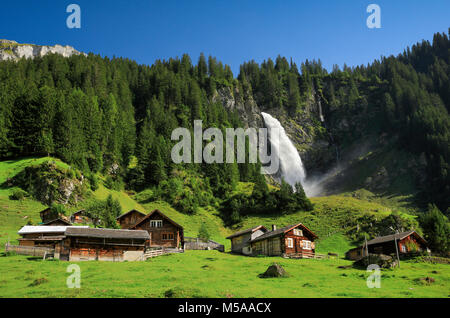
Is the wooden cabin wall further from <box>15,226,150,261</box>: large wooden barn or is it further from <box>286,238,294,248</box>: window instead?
<box>286,238,294,248</box>: window

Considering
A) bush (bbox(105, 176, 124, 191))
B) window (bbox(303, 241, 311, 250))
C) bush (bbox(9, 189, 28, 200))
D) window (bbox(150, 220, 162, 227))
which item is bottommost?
window (bbox(303, 241, 311, 250))

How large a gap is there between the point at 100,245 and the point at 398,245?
42155mm

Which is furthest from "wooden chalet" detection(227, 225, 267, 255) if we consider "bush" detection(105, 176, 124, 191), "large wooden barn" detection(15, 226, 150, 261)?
"bush" detection(105, 176, 124, 191)

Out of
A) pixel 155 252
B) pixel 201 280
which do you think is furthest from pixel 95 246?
pixel 201 280

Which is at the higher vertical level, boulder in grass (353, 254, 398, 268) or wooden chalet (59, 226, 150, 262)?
wooden chalet (59, 226, 150, 262)

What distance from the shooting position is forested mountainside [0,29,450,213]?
88688 mm

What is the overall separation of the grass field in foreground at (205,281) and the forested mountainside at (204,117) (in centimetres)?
5314

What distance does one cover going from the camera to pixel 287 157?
161250 mm

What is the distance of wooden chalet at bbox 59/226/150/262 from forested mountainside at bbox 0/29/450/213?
43653mm

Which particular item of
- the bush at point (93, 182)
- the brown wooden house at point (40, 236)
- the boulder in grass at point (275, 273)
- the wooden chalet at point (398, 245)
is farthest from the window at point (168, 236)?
the bush at point (93, 182)

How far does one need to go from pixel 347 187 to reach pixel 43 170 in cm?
10764

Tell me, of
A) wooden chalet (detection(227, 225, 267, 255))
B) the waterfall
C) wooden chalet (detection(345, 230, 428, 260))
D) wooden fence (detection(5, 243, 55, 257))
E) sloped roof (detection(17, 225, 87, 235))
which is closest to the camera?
wooden fence (detection(5, 243, 55, 257))

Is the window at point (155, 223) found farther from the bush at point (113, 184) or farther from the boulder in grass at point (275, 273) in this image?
the bush at point (113, 184)

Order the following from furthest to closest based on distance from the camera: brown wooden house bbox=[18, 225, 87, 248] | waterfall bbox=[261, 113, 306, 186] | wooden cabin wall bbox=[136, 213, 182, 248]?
waterfall bbox=[261, 113, 306, 186], wooden cabin wall bbox=[136, 213, 182, 248], brown wooden house bbox=[18, 225, 87, 248]
